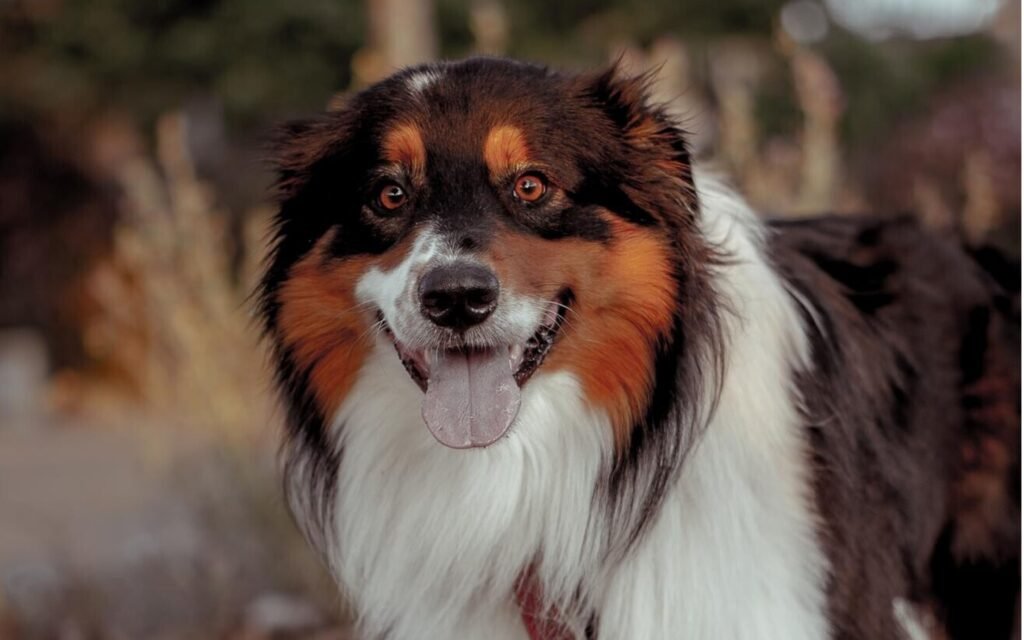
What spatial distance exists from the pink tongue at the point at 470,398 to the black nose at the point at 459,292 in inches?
6.2

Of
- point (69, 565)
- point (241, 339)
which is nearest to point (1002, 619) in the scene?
point (241, 339)

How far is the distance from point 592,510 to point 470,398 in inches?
16.4

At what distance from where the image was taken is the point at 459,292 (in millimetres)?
2729

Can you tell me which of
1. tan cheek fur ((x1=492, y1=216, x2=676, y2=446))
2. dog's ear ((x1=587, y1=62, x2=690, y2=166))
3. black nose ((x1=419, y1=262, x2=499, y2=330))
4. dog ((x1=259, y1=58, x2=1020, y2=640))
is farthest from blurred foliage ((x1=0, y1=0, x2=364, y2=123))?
black nose ((x1=419, y1=262, x2=499, y2=330))

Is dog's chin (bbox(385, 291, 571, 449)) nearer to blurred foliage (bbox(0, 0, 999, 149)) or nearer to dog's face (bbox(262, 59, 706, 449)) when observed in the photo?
dog's face (bbox(262, 59, 706, 449))

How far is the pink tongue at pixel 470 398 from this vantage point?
113 inches

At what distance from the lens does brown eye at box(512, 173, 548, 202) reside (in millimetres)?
2941

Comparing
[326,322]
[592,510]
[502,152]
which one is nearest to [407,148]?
→ [502,152]

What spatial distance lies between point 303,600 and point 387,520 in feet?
7.94

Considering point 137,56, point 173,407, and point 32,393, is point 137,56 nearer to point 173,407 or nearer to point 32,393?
point 32,393

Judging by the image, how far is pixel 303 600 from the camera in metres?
5.43

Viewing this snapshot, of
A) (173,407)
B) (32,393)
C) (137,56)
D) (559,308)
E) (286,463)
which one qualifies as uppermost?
(137,56)

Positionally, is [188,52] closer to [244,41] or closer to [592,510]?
[244,41]

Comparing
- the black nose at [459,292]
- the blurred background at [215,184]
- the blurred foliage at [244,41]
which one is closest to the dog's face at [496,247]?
the black nose at [459,292]
